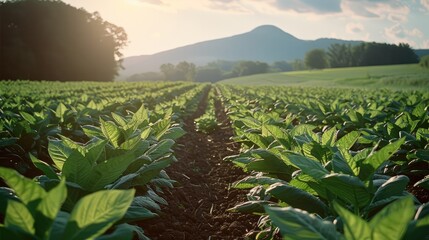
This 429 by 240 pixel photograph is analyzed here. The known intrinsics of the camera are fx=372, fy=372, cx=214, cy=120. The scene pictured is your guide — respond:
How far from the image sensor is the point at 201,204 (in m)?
4.09

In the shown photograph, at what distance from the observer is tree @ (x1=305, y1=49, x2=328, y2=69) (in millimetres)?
102125

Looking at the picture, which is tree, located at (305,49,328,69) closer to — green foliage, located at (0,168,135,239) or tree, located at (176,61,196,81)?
tree, located at (176,61,196,81)

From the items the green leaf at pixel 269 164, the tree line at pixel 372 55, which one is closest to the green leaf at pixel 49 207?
the green leaf at pixel 269 164

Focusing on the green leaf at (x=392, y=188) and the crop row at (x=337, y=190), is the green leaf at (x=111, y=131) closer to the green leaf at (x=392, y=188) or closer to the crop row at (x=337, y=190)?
the crop row at (x=337, y=190)

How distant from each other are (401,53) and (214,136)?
297 feet

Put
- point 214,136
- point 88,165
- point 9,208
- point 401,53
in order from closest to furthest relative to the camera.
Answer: point 9,208 < point 88,165 < point 214,136 < point 401,53

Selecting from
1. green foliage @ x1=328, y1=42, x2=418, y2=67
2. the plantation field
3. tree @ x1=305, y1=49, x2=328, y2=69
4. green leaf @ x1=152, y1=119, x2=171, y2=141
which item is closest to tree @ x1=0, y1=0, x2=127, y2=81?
the plantation field

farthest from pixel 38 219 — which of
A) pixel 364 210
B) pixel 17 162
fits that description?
pixel 17 162

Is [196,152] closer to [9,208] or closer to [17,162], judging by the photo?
[17,162]

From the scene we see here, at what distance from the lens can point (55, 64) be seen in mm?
48312

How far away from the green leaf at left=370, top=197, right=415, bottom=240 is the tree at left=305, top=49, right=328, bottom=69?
347ft

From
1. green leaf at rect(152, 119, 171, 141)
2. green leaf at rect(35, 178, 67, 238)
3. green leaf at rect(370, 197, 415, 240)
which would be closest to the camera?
green leaf at rect(370, 197, 415, 240)

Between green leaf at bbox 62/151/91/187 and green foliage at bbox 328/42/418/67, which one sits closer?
green leaf at bbox 62/151/91/187

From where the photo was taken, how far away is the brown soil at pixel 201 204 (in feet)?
10.6
